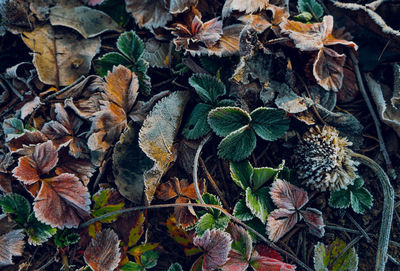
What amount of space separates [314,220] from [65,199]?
1138 mm

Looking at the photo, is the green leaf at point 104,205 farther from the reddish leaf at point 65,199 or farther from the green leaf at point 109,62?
the green leaf at point 109,62

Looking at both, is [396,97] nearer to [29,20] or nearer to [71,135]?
[71,135]

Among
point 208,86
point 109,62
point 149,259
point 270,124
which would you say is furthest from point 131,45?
point 149,259

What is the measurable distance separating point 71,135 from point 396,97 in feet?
5.22

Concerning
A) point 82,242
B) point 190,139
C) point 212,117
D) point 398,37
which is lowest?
point 82,242

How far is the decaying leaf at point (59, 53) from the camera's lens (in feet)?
5.74

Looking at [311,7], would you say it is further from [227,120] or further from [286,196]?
[286,196]

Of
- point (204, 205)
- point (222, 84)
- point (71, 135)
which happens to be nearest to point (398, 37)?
point (222, 84)

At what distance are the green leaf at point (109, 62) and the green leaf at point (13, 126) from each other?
0.45 m

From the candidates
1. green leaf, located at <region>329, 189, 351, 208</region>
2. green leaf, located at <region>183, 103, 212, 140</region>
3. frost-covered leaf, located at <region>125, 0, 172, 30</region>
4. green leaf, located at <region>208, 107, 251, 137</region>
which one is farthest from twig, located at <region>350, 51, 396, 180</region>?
frost-covered leaf, located at <region>125, 0, 172, 30</region>

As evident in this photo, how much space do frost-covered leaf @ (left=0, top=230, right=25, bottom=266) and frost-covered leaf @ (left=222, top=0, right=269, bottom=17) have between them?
55.2 inches

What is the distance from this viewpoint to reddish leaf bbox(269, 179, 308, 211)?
1583mm

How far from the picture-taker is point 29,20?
1.77 meters

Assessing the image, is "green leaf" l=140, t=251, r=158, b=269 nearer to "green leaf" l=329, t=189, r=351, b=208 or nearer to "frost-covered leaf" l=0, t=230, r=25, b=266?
"frost-covered leaf" l=0, t=230, r=25, b=266
